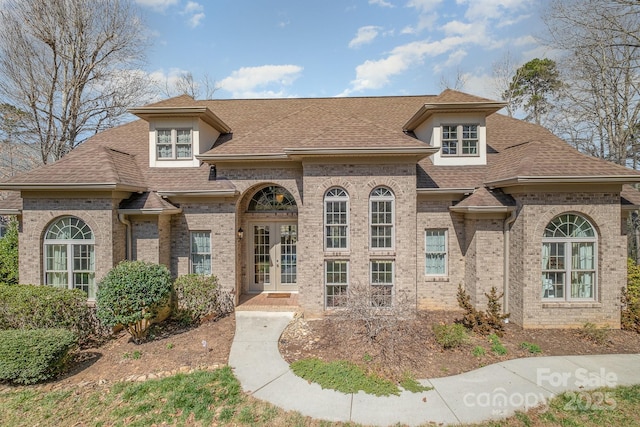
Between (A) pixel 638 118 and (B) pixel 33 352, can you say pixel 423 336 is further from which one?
(A) pixel 638 118

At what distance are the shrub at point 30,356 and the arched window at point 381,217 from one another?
7976 millimetres

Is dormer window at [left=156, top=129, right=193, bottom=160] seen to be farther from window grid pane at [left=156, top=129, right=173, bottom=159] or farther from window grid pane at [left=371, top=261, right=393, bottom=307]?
window grid pane at [left=371, top=261, right=393, bottom=307]

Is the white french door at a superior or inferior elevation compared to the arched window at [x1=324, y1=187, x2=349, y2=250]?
inferior

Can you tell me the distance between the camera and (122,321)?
7.26m

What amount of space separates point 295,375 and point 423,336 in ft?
11.6

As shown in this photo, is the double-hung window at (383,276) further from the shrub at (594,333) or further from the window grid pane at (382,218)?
the shrub at (594,333)

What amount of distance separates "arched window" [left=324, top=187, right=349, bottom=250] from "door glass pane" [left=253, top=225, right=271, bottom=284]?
3075 mm

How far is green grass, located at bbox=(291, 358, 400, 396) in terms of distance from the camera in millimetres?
5438

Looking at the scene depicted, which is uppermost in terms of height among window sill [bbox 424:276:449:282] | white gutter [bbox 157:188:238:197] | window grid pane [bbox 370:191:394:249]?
white gutter [bbox 157:188:238:197]

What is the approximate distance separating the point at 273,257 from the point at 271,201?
84.3 inches

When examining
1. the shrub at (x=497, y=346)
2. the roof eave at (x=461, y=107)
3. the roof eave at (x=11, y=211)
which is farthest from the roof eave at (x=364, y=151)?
the roof eave at (x=11, y=211)

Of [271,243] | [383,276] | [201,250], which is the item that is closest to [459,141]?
[383,276]

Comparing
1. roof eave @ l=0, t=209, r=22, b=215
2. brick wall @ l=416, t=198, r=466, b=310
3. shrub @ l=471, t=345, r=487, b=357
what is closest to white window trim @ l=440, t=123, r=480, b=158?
brick wall @ l=416, t=198, r=466, b=310

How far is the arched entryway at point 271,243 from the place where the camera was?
11.2 metres
